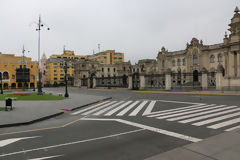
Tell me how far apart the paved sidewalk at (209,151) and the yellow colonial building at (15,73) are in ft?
222

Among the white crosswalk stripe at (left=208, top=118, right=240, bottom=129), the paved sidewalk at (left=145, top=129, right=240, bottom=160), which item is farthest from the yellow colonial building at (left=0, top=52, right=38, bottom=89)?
the paved sidewalk at (left=145, top=129, right=240, bottom=160)

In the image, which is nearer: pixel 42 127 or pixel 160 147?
pixel 160 147

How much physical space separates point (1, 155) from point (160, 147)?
4704 millimetres

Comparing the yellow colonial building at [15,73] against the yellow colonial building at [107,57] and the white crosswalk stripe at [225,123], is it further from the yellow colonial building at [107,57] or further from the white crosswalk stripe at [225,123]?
the white crosswalk stripe at [225,123]

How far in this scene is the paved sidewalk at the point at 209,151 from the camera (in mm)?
3873

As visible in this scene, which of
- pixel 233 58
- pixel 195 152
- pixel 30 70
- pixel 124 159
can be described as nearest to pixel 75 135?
pixel 124 159

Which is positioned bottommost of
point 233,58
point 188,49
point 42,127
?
point 42,127

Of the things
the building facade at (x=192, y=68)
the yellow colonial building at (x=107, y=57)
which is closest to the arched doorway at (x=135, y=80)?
the building facade at (x=192, y=68)

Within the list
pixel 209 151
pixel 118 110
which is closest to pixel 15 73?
pixel 118 110

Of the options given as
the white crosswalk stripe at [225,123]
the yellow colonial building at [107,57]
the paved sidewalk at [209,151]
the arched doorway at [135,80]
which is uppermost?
the yellow colonial building at [107,57]

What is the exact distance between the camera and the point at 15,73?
64.8 meters

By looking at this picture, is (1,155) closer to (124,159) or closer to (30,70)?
(124,159)

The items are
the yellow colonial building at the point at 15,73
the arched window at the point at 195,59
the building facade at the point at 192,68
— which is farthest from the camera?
the yellow colonial building at the point at 15,73

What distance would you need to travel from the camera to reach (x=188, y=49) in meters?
54.7
